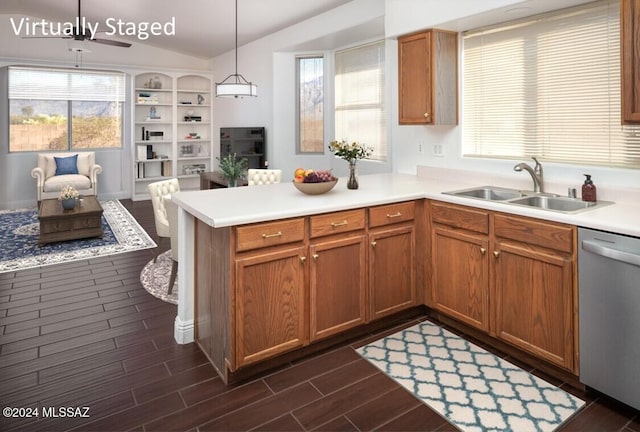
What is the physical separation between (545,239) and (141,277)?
3.48 m

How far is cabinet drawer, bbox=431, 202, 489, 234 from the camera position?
2.70 m

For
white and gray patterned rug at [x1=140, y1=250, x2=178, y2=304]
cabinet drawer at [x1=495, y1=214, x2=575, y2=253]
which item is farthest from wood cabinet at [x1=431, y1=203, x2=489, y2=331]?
white and gray patterned rug at [x1=140, y1=250, x2=178, y2=304]

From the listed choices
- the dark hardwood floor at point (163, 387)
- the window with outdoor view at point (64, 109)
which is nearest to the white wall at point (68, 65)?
the window with outdoor view at point (64, 109)

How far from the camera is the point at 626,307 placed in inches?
79.6

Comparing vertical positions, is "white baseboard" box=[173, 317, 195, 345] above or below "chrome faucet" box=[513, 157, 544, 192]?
below

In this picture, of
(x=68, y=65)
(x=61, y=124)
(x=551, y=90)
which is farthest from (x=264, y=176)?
(x=68, y=65)

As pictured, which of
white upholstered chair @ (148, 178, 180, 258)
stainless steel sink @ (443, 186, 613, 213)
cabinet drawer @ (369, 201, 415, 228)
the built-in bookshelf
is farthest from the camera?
the built-in bookshelf

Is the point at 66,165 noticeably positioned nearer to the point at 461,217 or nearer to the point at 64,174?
the point at 64,174

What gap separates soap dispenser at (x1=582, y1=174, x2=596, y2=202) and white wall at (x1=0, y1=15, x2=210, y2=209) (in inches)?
324

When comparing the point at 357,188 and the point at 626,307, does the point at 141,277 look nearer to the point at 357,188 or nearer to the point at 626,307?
the point at 357,188

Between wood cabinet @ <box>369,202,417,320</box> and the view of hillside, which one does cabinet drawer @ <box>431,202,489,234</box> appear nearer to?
wood cabinet @ <box>369,202,417,320</box>

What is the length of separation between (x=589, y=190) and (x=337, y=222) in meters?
1.56

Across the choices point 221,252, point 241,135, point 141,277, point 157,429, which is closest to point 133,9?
point 241,135

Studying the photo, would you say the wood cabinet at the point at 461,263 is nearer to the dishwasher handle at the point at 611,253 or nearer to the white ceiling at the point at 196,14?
the dishwasher handle at the point at 611,253
